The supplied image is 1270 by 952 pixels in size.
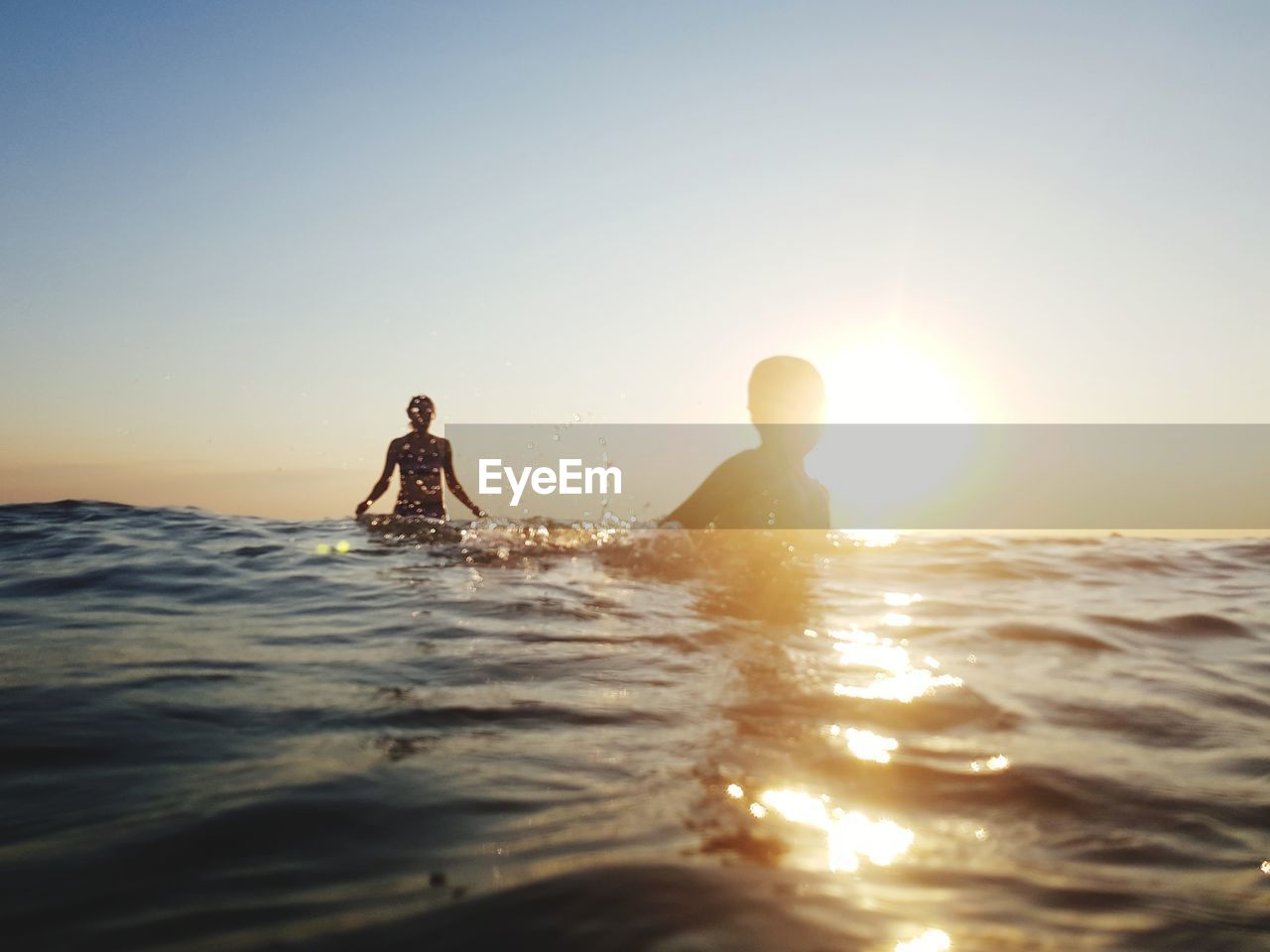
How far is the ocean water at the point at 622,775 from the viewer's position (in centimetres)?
182

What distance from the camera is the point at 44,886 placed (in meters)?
1.85

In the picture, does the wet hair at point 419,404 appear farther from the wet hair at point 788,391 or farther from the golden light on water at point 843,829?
the golden light on water at point 843,829

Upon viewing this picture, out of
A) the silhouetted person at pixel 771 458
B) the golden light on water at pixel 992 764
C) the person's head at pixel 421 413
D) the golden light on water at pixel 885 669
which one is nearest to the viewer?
the golden light on water at pixel 992 764

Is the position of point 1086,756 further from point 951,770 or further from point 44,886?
point 44,886

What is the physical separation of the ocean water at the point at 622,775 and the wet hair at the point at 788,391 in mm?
2118

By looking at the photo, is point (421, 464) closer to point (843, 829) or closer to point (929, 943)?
point (843, 829)

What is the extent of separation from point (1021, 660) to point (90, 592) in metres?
6.76

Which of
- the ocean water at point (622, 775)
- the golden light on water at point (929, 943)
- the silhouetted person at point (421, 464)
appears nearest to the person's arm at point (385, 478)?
the silhouetted person at point (421, 464)

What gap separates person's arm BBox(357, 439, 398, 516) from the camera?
37.3 feet

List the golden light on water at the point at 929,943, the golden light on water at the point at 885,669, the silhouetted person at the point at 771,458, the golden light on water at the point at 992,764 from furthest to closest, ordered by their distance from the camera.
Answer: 1. the silhouetted person at the point at 771,458
2. the golden light on water at the point at 885,669
3. the golden light on water at the point at 992,764
4. the golden light on water at the point at 929,943

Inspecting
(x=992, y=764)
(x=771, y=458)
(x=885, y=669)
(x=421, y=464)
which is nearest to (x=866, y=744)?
(x=992, y=764)

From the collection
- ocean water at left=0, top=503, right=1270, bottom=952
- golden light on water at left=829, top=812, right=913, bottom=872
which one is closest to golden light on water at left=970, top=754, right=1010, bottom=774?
ocean water at left=0, top=503, right=1270, bottom=952

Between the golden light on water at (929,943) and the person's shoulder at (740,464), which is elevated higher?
the person's shoulder at (740,464)

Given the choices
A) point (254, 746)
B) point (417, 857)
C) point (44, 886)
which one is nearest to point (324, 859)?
point (417, 857)
